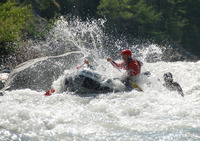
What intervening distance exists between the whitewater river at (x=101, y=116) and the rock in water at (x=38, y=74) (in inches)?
29.2

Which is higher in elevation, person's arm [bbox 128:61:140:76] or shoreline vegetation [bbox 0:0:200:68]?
shoreline vegetation [bbox 0:0:200:68]

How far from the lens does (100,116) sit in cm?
564

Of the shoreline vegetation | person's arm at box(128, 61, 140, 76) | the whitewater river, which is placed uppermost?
the shoreline vegetation

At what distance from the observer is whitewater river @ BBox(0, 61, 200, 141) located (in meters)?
4.65

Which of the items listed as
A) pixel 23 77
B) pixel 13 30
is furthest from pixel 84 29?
pixel 23 77

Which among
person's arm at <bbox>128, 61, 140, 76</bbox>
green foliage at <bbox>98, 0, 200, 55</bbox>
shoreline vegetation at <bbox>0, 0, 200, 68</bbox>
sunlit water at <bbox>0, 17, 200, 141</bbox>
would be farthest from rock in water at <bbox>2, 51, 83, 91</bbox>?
green foliage at <bbox>98, 0, 200, 55</bbox>

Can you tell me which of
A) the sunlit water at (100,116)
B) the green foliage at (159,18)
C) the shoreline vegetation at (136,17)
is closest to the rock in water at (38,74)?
the sunlit water at (100,116)

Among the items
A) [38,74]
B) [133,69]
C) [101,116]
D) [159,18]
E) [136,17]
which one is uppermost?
[159,18]

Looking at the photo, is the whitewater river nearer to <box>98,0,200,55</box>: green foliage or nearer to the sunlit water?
the sunlit water

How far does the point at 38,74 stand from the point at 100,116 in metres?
3.57

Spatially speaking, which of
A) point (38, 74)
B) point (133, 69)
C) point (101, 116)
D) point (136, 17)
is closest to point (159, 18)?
point (136, 17)

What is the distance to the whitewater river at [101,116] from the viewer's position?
4.65 metres

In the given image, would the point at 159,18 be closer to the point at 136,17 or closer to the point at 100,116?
the point at 136,17

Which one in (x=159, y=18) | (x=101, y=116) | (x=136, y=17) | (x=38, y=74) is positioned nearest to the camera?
(x=101, y=116)
